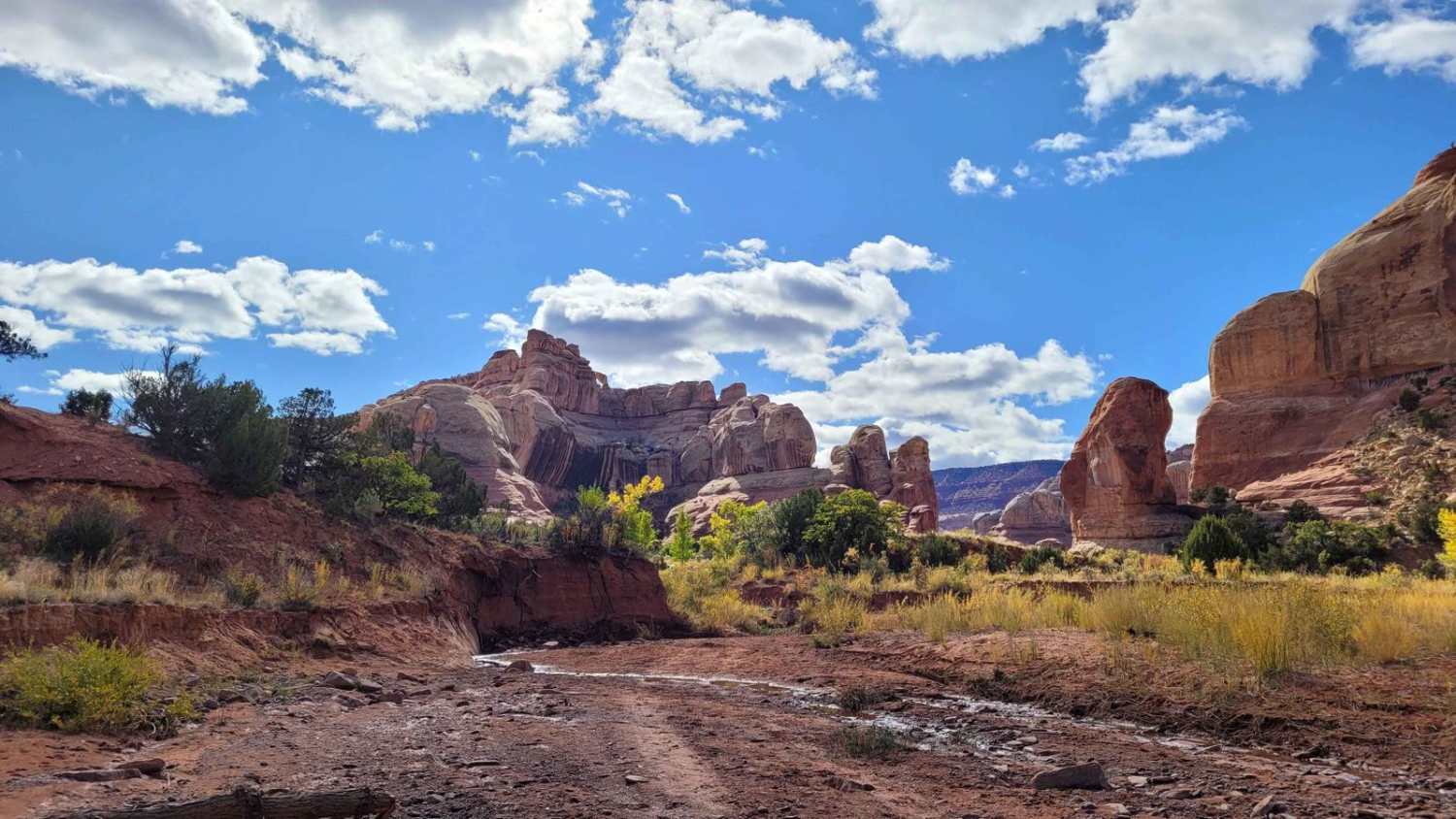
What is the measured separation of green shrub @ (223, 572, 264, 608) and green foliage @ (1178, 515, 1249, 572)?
101 ft

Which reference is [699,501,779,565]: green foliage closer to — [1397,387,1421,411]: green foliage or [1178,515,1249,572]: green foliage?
[1178,515,1249,572]: green foliage

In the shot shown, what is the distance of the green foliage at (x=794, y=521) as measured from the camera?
36000 mm

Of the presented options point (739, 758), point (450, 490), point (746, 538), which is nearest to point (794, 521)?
point (746, 538)

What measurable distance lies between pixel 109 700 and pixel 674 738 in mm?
5019

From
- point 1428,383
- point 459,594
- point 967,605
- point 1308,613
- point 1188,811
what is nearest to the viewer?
point 1188,811

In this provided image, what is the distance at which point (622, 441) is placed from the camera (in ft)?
336

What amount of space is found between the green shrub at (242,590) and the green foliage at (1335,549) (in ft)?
110

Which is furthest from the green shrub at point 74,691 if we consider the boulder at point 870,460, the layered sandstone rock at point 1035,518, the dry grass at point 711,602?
the layered sandstone rock at point 1035,518

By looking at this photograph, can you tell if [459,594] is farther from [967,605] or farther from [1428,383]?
[1428,383]

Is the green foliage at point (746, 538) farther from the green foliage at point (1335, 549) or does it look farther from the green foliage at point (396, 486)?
the green foliage at point (1335, 549)

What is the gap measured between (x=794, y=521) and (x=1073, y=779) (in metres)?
30.6

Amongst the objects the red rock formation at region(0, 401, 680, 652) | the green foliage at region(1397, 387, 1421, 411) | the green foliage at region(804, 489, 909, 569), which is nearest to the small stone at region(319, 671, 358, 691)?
the red rock formation at region(0, 401, 680, 652)

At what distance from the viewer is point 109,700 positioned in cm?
754

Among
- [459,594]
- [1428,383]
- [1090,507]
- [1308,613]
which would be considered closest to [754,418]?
[1090,507]
